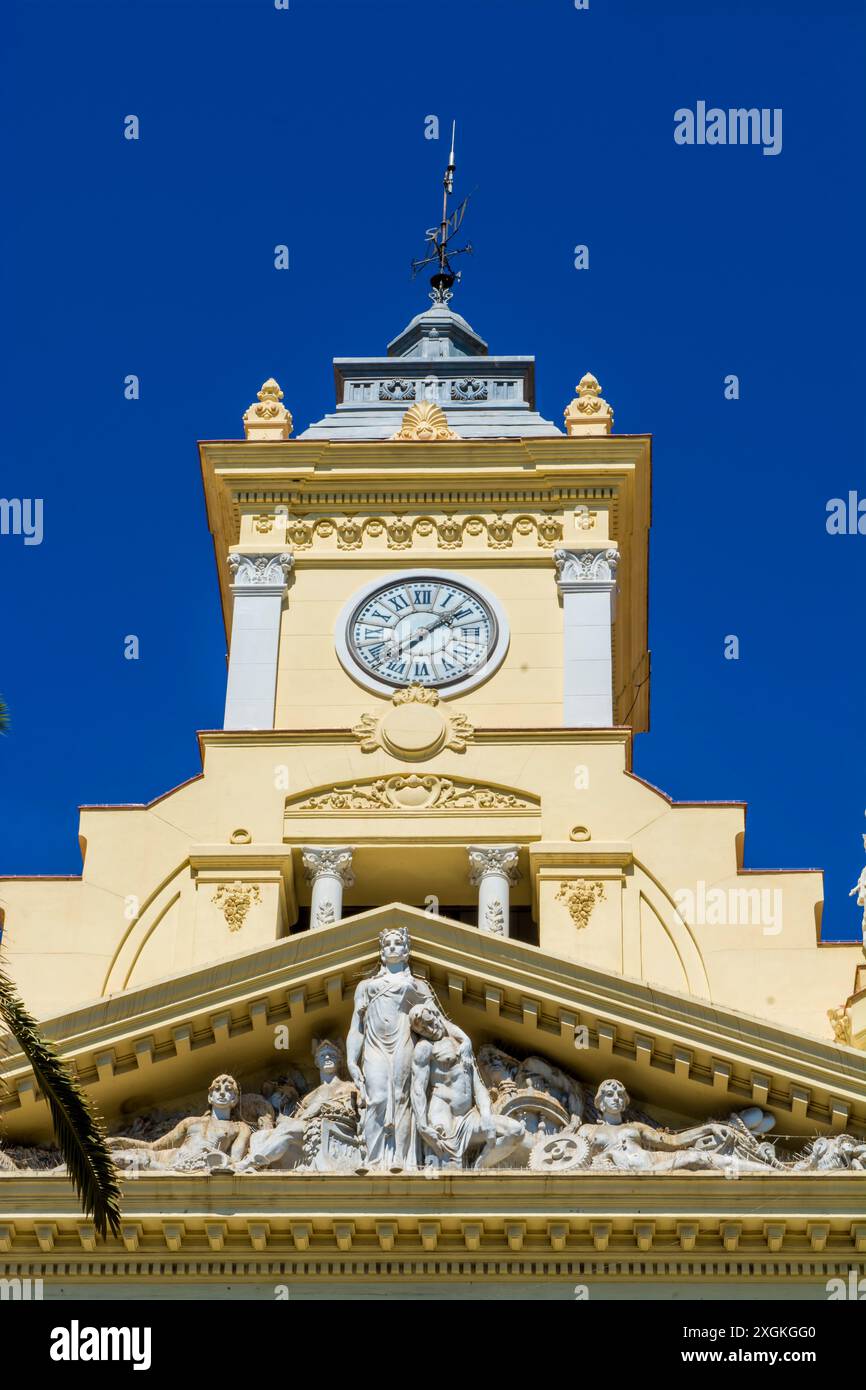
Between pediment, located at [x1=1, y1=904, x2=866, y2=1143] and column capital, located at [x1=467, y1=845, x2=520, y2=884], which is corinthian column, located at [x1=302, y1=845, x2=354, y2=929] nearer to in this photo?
column capital, located at [x1=467, y1=845, x2=520, y2=884]

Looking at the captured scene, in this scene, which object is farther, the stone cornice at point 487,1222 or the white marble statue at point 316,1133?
the white marble statue at point 316,1133

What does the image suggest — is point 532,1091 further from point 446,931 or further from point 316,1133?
point 316,1133

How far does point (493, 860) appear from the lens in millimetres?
42469

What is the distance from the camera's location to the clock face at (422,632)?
45.8 metres

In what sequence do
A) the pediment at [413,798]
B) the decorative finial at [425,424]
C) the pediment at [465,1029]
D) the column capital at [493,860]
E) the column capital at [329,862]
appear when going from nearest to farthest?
the pediment at [465,1029], the column capital at [493,860], the column capital at [329,862], the pediment at [413,798], the decorative finial at [425,424]

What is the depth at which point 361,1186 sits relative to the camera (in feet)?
107

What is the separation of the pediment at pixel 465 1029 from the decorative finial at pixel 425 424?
15.9 metres

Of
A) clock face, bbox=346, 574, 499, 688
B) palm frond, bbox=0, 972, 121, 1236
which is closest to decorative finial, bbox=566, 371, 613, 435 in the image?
clock face, bbox=346, 574, 499, 688

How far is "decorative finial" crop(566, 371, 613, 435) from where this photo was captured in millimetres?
48969

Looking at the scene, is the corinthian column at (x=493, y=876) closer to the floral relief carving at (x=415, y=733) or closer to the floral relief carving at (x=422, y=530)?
the floral relief carving at (x=415, y=733)

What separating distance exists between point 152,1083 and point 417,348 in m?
22.7

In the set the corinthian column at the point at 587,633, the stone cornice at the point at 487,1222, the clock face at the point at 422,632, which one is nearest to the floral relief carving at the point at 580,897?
the corinthian column at the point at 587,633

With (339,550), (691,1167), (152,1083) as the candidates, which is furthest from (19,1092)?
(339,550)
